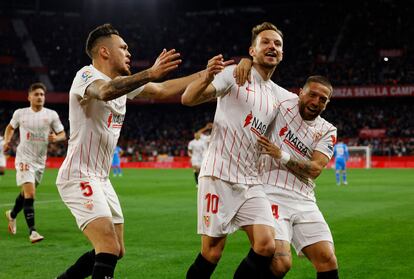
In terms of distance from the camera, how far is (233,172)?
5.67 metres

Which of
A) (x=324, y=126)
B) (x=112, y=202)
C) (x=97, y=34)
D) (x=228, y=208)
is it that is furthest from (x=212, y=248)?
(x=97, y=34)

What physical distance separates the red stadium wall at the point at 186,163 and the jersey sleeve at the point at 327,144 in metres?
35.8

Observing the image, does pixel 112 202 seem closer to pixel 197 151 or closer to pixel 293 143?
Result: pixel 293 143

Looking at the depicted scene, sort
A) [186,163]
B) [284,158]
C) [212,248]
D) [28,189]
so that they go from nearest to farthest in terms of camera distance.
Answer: [212,248] → [284,158] → [28,189] → [186,163]

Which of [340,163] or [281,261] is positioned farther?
[340,163]

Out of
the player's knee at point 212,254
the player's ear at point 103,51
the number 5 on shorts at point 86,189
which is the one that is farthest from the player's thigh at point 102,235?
the player's ear at point 103,51

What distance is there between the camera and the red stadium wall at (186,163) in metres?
41.7

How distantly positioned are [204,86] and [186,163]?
1593 inches

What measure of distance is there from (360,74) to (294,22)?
8.79 m

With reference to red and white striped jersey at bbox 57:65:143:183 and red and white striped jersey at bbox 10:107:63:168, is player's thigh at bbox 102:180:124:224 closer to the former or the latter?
red and white striped jersey at bbox 57:65:143:183

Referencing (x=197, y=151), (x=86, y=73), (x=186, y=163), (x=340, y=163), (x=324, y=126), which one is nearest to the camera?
(x=86, y=73)

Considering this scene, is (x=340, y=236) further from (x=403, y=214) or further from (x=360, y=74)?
(x=360, y=74)

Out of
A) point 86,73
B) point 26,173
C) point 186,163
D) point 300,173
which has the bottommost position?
point 186,163

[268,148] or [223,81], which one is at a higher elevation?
[223,81]
